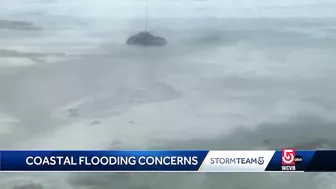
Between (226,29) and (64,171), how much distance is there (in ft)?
2.92

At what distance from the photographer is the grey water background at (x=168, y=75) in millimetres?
1715

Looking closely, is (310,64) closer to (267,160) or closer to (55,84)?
(267,160)

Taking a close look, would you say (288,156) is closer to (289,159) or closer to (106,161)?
(289,159)

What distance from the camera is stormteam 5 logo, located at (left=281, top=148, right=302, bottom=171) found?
1.77 m

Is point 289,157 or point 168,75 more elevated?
point 168,75

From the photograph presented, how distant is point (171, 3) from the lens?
5.62 ft

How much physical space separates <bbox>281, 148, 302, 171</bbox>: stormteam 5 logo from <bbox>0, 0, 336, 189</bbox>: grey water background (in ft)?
0.21

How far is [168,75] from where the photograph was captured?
173 cm

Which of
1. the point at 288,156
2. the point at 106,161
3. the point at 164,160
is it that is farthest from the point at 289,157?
the point at 106,161

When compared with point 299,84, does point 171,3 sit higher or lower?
higher

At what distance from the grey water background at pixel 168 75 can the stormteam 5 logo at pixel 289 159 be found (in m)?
0.06

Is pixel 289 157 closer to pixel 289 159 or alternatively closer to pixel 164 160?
pixel 289 159

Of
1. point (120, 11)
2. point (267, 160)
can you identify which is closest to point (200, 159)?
point (267, 160)

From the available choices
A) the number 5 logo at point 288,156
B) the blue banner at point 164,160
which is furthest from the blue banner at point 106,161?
the number 5 logo at point 288,156
